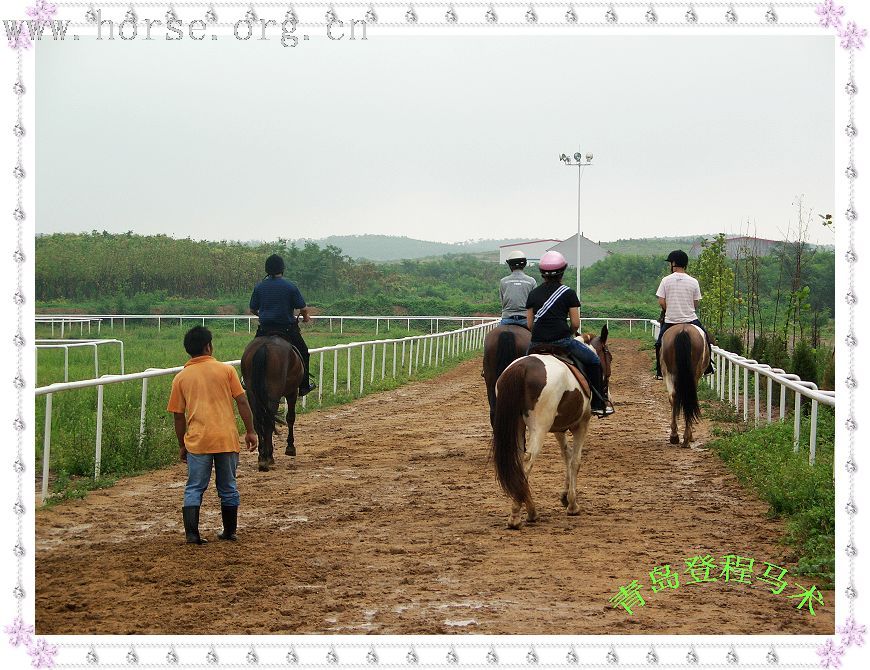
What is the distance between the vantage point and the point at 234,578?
20.2ft

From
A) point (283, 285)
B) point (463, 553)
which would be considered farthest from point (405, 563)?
point (283, 285)

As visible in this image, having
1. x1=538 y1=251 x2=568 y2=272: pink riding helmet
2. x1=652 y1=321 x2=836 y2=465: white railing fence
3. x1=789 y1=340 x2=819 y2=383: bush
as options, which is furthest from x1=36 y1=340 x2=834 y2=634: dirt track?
x1=789 y1=340 x2=819 y2=383: bush

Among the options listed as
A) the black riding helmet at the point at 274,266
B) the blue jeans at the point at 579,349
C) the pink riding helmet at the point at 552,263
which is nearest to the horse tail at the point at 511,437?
the blue jeans at the point at 579,349

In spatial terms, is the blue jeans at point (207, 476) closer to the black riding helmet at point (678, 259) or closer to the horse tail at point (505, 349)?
the horse tail at point (505, 349)

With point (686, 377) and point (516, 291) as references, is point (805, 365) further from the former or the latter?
point (516, 291)

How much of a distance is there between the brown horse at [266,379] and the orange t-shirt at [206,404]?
10.7 ft

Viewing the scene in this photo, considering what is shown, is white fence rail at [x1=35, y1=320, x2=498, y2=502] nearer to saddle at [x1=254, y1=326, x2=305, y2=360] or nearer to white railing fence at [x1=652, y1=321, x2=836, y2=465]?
saddle at [x1=254, y1=326, x2=305, y2=360]

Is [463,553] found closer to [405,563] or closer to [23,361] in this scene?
[405,563]

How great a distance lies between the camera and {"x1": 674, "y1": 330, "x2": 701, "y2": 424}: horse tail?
472 inches

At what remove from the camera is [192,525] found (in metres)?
7.14

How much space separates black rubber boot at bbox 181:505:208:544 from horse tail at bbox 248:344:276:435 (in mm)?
3285

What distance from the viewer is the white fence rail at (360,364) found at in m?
8.57

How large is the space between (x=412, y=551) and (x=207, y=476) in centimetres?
158

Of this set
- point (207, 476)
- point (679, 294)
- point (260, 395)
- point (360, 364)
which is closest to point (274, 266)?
point (260, 395)
